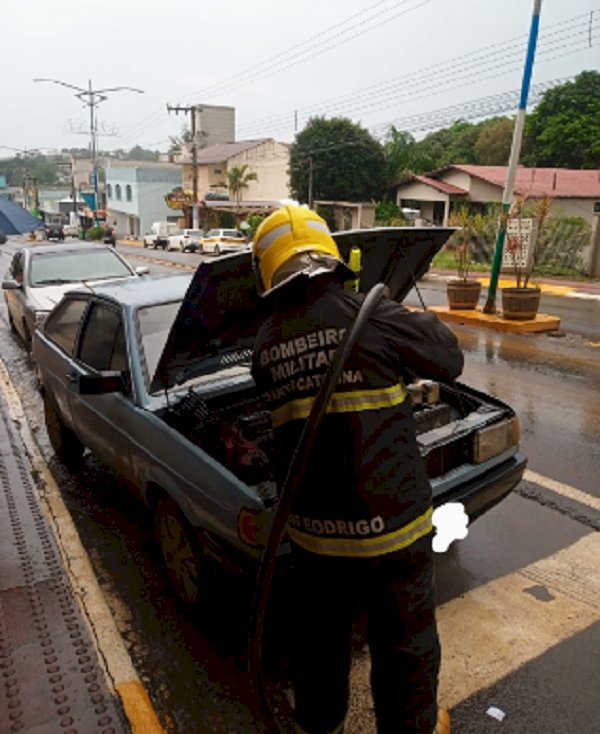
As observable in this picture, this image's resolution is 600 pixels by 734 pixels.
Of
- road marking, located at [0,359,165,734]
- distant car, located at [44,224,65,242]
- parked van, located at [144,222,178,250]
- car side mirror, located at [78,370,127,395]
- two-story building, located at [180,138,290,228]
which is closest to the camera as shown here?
road marking, located at [0,359,165,734]

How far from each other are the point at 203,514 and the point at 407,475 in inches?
50.6

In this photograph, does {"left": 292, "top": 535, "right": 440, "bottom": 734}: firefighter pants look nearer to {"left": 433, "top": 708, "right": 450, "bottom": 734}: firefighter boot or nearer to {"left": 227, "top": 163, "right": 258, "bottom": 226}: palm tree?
{"left": 433, "top": 708, "right": 450, "bottom": 734}: firefighter boot

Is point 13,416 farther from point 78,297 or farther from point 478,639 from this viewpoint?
point 478,639

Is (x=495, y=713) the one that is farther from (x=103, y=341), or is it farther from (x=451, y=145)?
(x=451, y=145)

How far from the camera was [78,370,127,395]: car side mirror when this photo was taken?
3494 millimetres

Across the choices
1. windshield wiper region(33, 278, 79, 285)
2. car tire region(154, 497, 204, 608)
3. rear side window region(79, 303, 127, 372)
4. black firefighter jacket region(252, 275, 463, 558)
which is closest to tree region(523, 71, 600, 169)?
windshield wiper region(33, 278, 79, 285)

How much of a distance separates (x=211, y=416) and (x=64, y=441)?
85.5 inches

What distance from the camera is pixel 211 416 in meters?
3.51

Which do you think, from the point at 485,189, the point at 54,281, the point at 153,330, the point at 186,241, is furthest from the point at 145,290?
the point at 186,241

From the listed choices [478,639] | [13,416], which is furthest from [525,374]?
[13,416]

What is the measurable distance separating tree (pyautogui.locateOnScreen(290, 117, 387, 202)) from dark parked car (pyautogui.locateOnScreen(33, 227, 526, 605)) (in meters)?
34.6

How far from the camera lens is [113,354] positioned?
407cm

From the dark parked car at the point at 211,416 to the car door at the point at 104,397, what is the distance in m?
0.01

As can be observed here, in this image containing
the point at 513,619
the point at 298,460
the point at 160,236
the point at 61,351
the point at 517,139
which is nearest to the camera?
the point at 298,460
